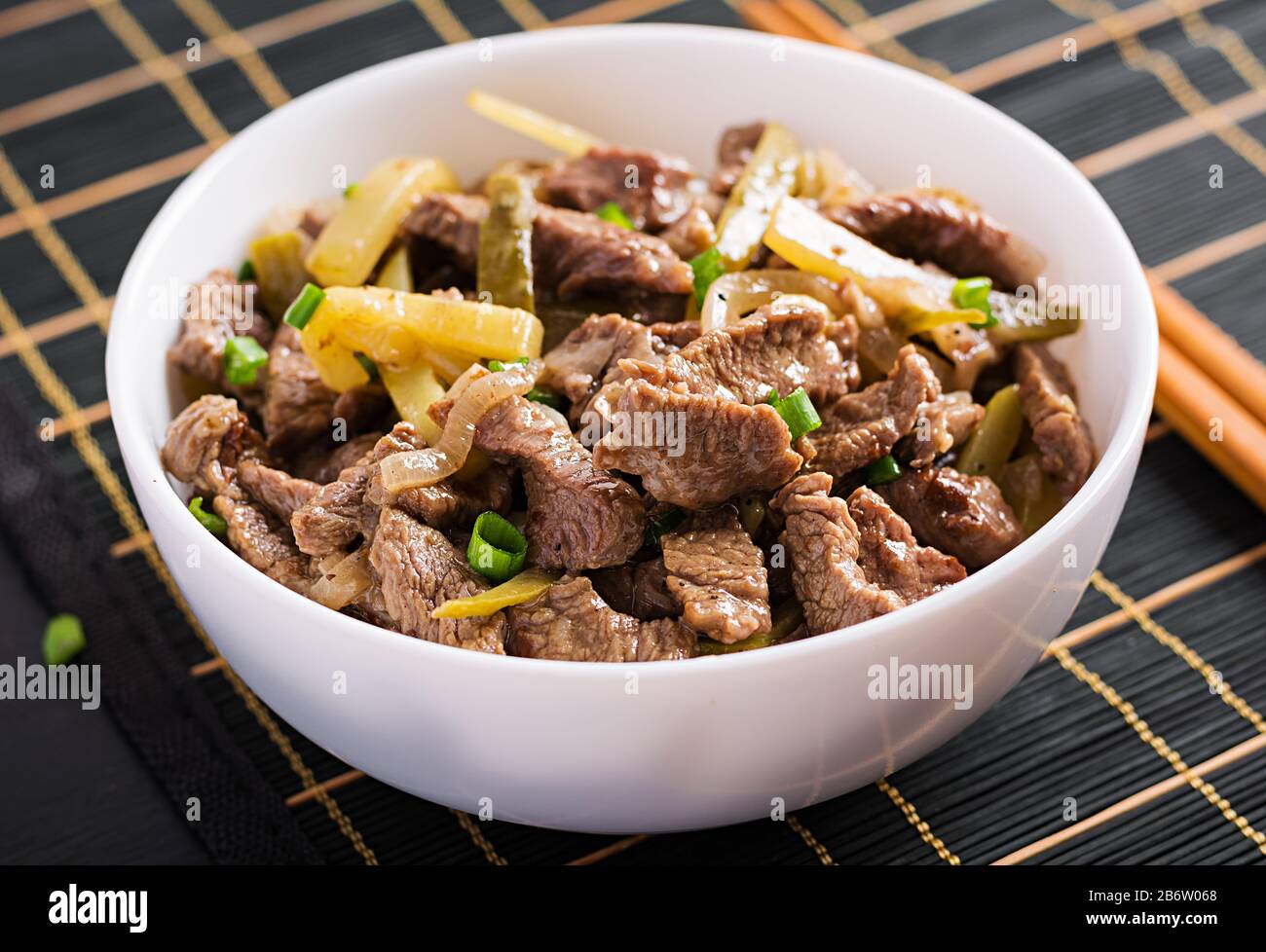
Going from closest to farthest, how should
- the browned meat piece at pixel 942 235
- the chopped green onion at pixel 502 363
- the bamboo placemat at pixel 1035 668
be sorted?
the chopped green onion at pixel 502 363, the bamboo placemat at pixel 1035 668, the browned meat piece at pixel 942 235

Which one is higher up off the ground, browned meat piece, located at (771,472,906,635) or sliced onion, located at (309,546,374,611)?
browned meat piece, located at (771,472,906,635)

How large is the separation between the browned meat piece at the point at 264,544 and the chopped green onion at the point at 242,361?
14.0 inches

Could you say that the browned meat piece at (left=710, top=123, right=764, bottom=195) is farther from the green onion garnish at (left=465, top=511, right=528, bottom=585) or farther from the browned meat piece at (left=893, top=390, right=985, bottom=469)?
the green onion garnish at (left=465, top=511, right=528, bottom=585)

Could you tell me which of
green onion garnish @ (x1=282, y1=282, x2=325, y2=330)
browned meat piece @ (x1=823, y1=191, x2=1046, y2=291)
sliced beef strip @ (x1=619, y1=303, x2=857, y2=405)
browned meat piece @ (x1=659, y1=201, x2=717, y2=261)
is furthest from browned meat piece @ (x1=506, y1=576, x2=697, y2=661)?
browned meat piece @ (x1=823, y1=191, x2=1046, y2=291)

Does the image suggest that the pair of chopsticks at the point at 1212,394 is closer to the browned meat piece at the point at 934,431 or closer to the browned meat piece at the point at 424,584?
the browned meat piece at the point at 934,431

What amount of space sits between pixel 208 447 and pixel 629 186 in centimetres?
117

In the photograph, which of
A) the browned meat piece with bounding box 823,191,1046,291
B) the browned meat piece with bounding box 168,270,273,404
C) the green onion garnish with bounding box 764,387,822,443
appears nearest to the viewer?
the green onion garnish with bounding box 764,387,822,443

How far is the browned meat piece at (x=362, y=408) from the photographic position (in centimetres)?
297

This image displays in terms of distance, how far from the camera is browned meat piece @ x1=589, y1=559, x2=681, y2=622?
8.63 ft

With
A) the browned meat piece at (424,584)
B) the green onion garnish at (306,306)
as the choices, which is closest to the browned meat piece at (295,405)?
the green onion garnish at (306,306)

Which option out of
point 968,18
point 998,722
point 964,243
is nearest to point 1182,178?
point 968,18

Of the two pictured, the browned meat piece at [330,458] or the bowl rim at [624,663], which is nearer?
the bowl rim at [624,663]

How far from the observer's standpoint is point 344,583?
2.63 metres

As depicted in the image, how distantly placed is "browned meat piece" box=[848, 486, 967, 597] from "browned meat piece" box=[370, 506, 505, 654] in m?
0.71
